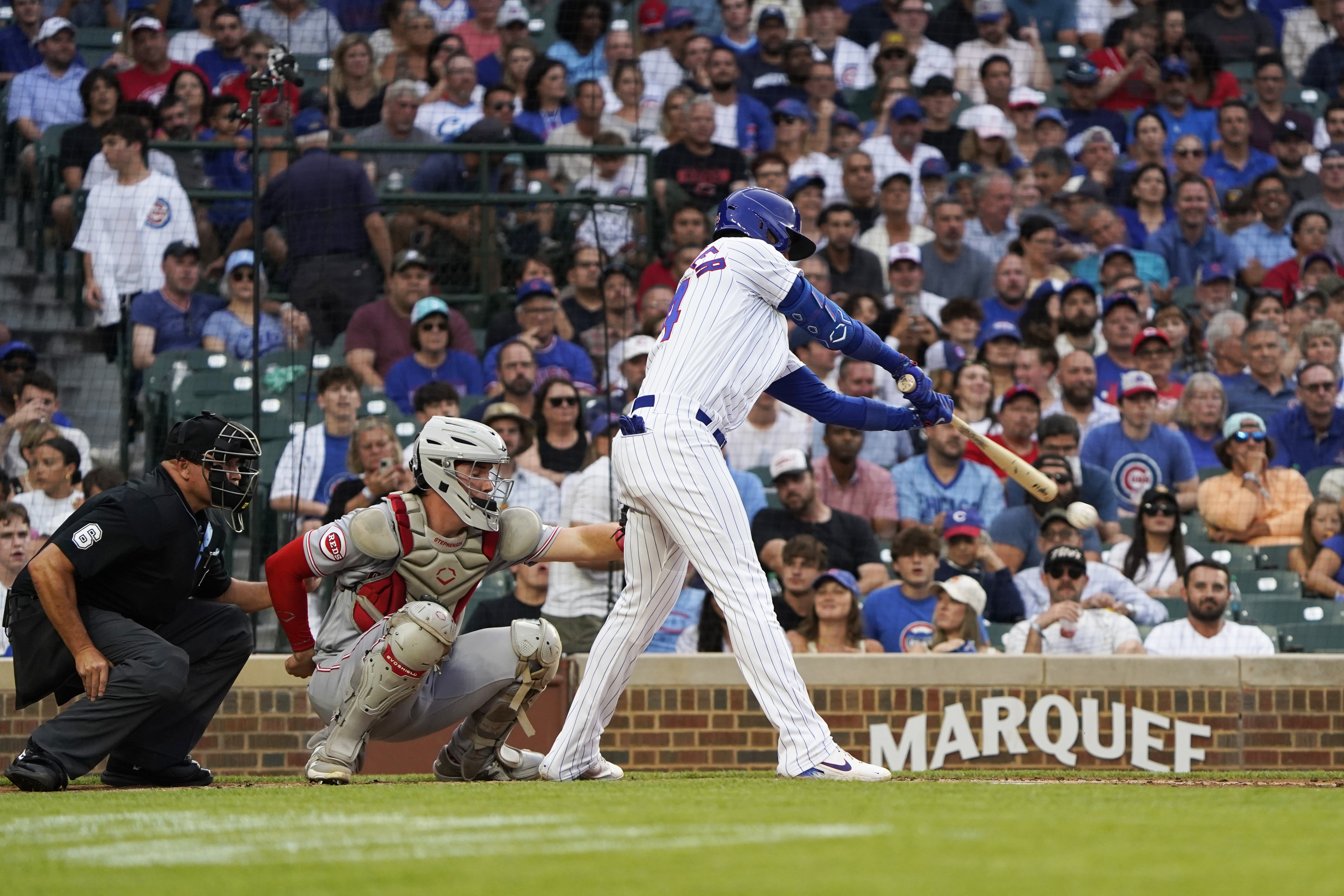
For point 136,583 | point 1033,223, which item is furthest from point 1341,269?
point 136,583

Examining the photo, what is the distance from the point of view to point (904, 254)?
10.8 meters

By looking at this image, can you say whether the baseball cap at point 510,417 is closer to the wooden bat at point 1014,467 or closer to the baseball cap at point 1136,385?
Result: the wooden bat at point 1014,467

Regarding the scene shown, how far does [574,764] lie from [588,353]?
13.4ft

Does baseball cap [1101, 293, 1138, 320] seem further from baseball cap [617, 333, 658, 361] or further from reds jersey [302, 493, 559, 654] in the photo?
reds jersey [302, 493, 559, 654]

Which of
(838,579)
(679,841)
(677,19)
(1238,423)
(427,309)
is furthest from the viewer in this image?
(677,19)

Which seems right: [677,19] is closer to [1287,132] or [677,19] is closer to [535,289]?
[535,289]

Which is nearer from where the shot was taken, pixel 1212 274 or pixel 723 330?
pixel 723 330

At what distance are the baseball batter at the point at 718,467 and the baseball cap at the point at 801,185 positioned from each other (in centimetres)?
541

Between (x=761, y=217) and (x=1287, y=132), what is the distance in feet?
27.0

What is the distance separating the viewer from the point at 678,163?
11359 millimetres

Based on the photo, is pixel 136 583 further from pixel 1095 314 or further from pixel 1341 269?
pixel 1341 269

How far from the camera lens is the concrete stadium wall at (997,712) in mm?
7516

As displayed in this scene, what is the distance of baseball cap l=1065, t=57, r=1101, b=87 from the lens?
1303cm

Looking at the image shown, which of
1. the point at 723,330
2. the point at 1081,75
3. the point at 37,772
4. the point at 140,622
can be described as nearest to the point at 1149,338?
the point at 1081,75
